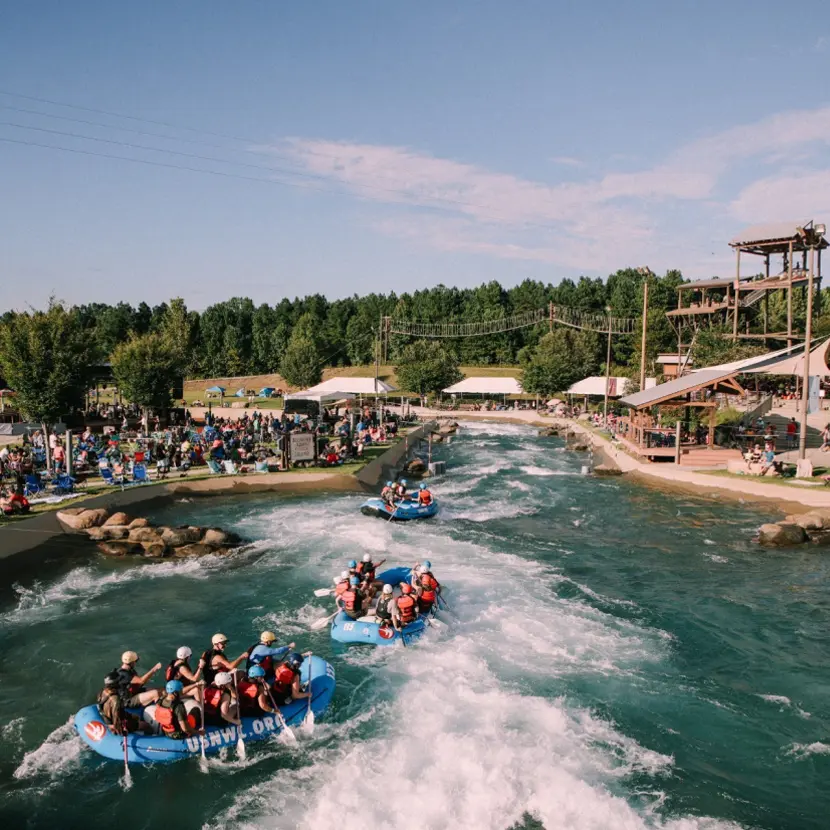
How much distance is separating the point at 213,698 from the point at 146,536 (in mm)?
12231

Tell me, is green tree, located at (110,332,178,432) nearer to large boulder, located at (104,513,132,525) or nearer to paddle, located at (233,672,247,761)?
large boulder, located at (104,513,132,525)

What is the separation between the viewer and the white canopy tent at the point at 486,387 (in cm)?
7775

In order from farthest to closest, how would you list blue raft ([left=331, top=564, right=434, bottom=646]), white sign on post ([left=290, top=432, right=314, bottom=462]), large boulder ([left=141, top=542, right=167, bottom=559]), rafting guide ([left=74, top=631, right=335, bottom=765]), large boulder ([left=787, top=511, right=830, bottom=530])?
white sign on post ([left=290, top=432, right=314, bottom=462]), large boulder ([left=787, top=511, right=830, bottom=530]), large boulder ([left=141, top=542, right=167, bottom=559]), blue raft ([left=331, top=564, right=434, bottom=646]), rafting guide ([left=74, top=631, right=335, bottom=765])

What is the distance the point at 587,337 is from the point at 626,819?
82.4 metres

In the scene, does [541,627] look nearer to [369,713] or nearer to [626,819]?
[369,713]

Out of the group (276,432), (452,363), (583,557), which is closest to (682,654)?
(583,557)

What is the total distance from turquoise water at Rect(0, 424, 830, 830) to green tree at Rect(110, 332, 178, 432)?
825 inches

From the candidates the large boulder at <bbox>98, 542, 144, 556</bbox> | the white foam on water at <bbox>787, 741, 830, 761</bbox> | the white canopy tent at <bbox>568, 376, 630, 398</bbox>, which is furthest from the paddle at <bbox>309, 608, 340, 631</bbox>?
the white canopy tent at <bbox>568, 376, 630, 398</bbox>

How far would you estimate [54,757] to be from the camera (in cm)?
1231

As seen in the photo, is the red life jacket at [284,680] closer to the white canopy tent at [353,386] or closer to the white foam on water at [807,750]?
the white foam on water at [807,750]

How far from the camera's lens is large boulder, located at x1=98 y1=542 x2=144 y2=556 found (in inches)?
904

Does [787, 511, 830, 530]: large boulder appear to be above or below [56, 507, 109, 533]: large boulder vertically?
below

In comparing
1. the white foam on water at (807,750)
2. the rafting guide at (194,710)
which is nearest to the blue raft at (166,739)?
the rafting guide at (194,710)

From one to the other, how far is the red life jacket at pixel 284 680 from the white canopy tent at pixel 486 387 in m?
64.9
